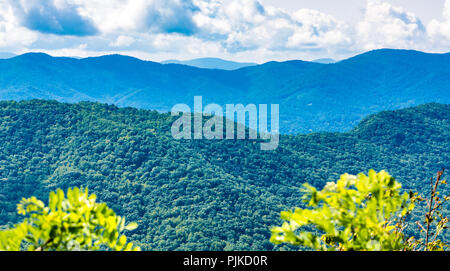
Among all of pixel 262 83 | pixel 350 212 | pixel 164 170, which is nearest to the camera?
pixel 350 212

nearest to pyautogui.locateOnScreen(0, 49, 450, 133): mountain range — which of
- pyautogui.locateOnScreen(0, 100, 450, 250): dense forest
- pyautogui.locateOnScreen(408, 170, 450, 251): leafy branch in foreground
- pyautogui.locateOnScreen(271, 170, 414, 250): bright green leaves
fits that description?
pyautogui.locateOnScreen(0, 100, 450, 250): dense forest

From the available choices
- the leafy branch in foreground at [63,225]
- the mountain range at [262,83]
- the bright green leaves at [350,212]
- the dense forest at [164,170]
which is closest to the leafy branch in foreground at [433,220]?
the bright green leaves at [350,212]

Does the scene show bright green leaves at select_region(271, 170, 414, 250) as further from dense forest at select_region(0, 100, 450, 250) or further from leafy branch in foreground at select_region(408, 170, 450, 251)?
dense forest at select_region(0, 100, 450, 250)

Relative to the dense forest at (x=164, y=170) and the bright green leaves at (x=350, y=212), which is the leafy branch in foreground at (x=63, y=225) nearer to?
the bright green leaves at (x=350, y=212)

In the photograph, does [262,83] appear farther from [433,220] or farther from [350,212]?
[350,212]

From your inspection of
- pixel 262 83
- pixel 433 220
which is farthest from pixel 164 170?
pixel 262 83

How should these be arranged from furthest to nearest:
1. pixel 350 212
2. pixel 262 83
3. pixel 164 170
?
1. pixel 262 83
2. pixel 164 170
3. pixel 350 212
